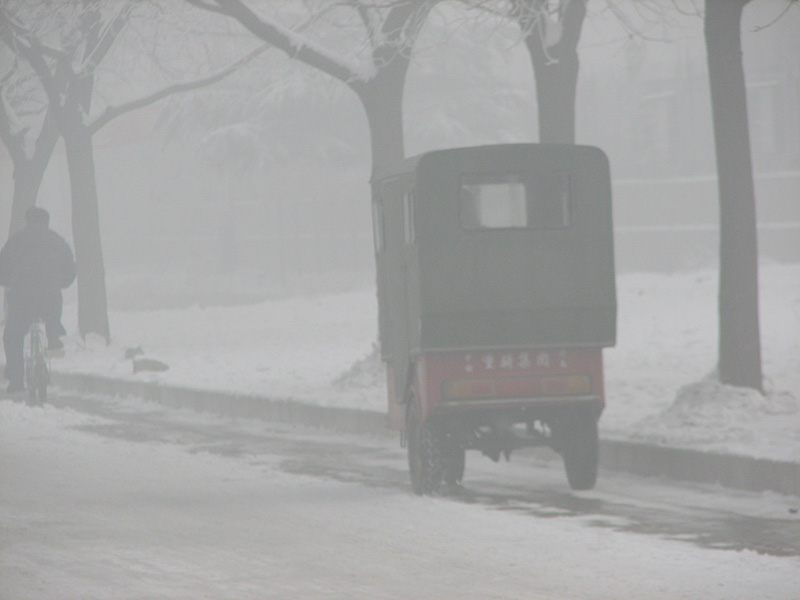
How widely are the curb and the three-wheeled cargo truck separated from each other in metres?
0.86

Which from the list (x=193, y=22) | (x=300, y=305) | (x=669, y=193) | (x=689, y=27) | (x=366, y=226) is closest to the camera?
(x=689, y=27)

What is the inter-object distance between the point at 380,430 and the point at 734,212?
12.4 ft

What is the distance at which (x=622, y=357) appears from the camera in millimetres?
17719

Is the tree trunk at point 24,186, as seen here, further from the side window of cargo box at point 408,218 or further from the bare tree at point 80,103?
the side window of cargo box at point 408,218

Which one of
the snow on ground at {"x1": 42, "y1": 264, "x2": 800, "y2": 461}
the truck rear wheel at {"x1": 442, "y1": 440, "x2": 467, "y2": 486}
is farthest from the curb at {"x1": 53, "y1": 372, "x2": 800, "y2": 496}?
the truck rear wheel at {"x1": 442, "y1": 440, "x2": 467, "y2": 486}

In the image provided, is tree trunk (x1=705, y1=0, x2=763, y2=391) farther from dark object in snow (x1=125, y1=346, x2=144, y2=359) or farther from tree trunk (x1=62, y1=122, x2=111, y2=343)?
tree trunk (x1=62, y1=122, x2=111, y2=343)

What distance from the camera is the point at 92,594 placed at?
6539mm

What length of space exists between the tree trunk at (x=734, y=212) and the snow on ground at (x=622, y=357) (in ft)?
0.95

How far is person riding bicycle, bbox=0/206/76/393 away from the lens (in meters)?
16.4

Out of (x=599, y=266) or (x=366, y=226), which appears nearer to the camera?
(x=599, y=266)

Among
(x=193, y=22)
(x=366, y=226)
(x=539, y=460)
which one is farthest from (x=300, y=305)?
(x=366, y=226)

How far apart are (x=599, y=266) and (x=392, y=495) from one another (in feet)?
6.92

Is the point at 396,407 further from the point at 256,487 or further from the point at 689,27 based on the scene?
the point at 689,27

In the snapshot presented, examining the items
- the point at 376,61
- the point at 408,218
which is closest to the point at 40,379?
the point at 376,61
